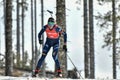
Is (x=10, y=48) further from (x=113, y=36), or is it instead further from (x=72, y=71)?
(x=113, y=36)

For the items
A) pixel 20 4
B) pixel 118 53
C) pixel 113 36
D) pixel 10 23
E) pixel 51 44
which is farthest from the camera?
pixel 20 4

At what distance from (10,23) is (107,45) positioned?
48.7 ft

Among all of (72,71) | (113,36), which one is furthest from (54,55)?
(113,36)

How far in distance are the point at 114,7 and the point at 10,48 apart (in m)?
13.8

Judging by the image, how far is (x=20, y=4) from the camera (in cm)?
4528

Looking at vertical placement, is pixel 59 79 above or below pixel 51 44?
below

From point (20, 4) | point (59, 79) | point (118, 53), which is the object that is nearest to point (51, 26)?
point (59, 79)

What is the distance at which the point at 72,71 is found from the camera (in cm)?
2575

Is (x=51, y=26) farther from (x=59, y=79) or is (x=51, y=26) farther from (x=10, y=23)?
(x=10, y=23)

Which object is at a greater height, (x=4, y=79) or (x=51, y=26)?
(x=51, y=26)

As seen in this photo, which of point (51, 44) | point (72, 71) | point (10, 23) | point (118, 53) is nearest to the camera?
point (51, 44)

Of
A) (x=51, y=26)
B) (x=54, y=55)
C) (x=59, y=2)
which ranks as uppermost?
(x=59, y=2)

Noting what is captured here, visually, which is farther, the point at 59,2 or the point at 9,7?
the point at 9,7

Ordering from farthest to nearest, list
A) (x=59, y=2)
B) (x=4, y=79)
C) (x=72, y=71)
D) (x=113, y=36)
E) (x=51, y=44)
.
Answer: (x=113, y=36) < (x=72, y=71) < (x=59, y=2) < (x=51, y=44) < (x=4, y=79)
